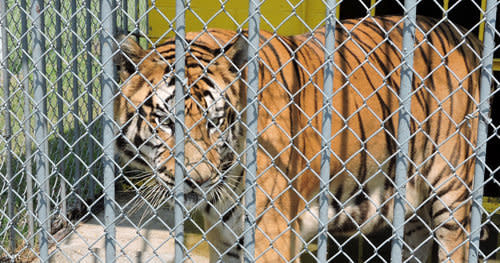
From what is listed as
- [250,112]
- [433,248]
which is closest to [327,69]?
[250,112]

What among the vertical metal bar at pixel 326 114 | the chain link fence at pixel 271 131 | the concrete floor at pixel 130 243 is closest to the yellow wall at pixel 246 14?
the chain link fence at pixel 271 131

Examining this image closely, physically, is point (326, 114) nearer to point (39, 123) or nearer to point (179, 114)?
point (179, 114)

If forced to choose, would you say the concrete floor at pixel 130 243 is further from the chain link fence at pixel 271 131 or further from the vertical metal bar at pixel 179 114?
the vertical metal bar at pixel 179 114

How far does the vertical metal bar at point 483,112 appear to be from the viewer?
170 cm

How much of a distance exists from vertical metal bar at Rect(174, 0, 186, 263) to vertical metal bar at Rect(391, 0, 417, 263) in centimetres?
64

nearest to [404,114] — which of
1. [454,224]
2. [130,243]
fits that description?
[454,224]

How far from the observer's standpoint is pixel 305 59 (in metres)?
2.48

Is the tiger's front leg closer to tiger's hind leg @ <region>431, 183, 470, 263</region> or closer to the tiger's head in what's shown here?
the tiger's head

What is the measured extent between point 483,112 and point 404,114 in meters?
0.22

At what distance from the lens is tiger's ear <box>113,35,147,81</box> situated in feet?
6.73

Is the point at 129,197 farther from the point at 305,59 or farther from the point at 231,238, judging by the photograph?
the point at 305,59

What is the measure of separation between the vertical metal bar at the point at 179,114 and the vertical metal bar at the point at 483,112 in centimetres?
86

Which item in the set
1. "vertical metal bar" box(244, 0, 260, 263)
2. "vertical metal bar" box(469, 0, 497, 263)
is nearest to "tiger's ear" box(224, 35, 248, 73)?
"vertical metal bar" box(244, 0, 260, 263)

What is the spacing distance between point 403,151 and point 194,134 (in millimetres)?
695
